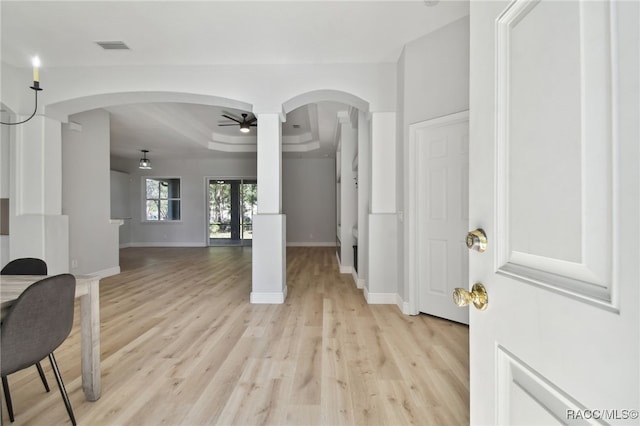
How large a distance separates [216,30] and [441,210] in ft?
9.13

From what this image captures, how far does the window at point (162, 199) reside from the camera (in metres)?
9.76

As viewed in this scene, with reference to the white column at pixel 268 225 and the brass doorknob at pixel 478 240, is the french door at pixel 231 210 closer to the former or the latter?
the white column at pixel 268 225

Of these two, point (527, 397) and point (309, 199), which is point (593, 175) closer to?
point (527, 397)

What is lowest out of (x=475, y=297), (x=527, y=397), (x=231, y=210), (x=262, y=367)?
(x=262, y=367)

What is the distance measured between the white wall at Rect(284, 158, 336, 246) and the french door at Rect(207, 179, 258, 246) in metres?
1.22

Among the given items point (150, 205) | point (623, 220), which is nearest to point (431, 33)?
point (623, 220)

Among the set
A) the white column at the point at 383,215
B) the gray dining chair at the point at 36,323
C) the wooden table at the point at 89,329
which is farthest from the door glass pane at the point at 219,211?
the gray dining chair at the point at 36,323

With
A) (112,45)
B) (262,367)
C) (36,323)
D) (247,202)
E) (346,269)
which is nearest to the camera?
(36,323)

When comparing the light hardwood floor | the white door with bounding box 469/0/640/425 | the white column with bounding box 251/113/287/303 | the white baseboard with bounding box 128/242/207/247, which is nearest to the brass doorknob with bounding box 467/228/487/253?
the white door with bounding box 469/0/640/425

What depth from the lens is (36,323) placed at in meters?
1.32

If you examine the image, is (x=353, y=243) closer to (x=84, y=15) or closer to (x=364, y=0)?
(x=364, y=0)

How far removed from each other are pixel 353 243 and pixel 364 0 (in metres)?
3.66

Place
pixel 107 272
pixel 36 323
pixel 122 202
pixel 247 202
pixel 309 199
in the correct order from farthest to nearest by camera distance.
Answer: pixel 247 202 < pixel 309 199 < pixel 122 202 < pixel 107 272 < pixel 36 323

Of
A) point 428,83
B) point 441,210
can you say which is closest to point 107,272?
point 441,210
